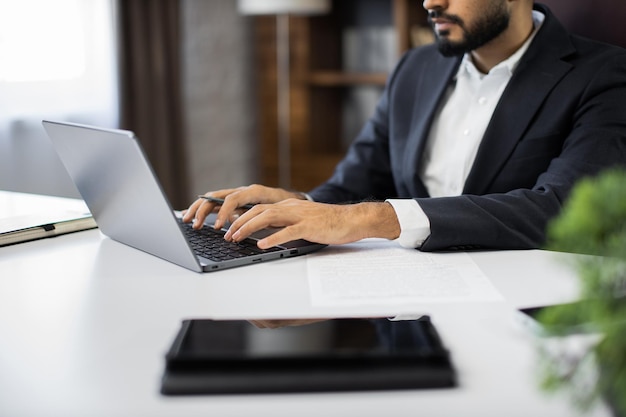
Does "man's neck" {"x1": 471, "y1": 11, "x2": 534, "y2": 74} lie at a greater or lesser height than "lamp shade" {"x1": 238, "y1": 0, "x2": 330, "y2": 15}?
lesser

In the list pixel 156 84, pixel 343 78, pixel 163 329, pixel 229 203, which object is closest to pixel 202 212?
pixel 229 203

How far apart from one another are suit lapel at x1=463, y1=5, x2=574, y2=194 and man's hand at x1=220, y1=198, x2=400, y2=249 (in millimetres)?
500

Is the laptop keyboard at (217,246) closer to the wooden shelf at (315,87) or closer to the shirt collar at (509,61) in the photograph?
the shirt collar at (509,61)

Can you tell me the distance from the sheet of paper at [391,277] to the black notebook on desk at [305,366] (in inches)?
9.3

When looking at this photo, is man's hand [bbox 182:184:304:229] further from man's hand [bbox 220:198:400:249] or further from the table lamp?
the table lamp

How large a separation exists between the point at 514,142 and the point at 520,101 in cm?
9

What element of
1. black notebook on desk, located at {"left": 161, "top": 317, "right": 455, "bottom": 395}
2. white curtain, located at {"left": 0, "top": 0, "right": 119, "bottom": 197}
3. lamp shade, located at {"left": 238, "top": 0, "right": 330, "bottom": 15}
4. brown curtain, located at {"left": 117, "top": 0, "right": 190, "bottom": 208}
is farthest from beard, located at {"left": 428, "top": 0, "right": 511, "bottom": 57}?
brown curtain, located at {"left": 117, "top": 0, "right": 190, "bottom": 208}

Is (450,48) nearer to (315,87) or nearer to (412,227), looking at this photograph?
(412,227)

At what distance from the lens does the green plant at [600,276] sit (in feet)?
1.69

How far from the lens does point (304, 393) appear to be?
0.78 meters

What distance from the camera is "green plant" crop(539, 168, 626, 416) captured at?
0.51 metres

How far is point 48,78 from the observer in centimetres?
297

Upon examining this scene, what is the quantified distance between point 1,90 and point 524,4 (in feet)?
5.81

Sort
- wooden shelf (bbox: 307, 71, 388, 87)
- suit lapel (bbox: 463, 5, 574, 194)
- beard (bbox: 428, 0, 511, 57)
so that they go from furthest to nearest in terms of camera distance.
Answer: wooden shelf (bbox: 307, 71, 388, 87) → beard (bbox: 428, 0, 511, 57) → suit lapel (bbox: 463, 5, 574, 194)
